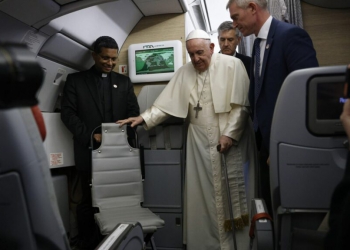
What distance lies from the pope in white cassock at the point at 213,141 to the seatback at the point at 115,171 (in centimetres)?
22

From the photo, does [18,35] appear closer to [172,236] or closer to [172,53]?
[172,53]

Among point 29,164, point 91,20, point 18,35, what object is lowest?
point 29,164

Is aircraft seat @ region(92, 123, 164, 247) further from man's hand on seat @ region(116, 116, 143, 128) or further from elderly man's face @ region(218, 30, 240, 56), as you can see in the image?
elderly man's face @ region(218, 30, 240, 56)

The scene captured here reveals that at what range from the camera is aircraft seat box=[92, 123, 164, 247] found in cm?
287

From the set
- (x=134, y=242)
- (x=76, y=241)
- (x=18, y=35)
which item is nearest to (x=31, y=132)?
(x=134, y=242)

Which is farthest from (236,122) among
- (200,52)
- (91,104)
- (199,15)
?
(199,15)

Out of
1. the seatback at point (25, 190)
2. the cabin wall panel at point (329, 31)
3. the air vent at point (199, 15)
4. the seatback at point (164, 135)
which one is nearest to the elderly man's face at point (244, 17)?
the seatback at point (164, 135)

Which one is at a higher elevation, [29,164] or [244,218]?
[29,164]

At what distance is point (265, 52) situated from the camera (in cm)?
229

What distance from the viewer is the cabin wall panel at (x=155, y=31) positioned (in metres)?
3.87

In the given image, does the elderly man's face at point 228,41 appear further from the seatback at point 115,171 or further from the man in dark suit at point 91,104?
the seatback at point 115,171

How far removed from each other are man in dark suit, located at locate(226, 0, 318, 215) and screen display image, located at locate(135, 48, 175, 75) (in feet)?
4.31

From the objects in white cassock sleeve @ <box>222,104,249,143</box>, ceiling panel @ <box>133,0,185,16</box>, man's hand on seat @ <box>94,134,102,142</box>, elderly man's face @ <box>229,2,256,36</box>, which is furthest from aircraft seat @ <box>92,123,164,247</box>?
ceiling panel @ <box>133,0,185,16</box>

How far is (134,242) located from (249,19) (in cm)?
182
